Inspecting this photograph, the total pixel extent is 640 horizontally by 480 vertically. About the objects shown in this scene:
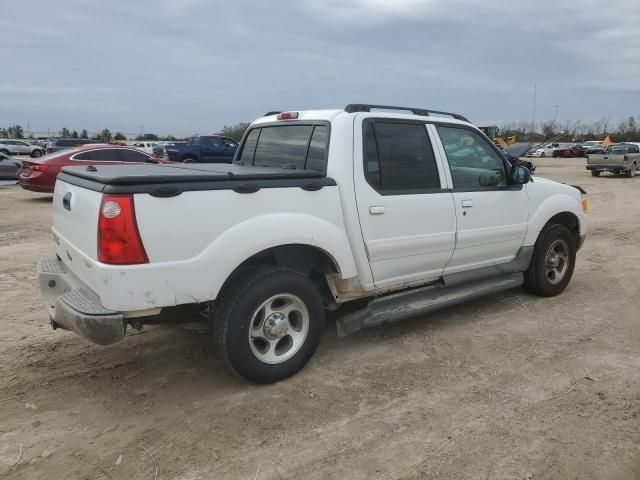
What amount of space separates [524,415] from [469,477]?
2.57 ft

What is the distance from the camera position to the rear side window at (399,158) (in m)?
3.95

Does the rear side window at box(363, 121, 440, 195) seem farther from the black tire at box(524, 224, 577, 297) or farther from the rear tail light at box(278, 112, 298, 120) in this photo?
the black tire at box(524, 224, 577, 297)

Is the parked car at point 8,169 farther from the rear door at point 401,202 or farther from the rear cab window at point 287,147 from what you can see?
the rear door at point 401,202

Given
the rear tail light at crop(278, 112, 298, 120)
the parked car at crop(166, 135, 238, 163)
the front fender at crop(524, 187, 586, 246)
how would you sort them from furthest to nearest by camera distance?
the parked car at crop(166, 135, 238, 163) → the front fender at crop(524, 187, 586, 246) → the rear tail light at crop(278, 112, 298, 120)

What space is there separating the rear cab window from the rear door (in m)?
0.29

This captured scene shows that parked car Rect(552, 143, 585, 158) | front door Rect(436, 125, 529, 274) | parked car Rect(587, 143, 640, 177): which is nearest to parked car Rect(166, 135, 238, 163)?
parked car Rect(587, 143, 640, 177)

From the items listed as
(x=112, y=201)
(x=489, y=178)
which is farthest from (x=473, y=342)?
(x=112, y=201)

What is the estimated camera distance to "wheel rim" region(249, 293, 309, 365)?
3441mm

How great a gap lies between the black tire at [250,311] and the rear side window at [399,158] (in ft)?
3.37

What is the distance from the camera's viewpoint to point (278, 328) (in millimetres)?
3506

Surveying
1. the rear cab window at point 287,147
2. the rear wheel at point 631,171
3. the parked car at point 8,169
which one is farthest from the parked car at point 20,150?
the rear wheel at point 631,171

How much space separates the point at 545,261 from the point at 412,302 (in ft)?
6.64

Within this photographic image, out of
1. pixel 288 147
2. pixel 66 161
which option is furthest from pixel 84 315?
pixel 66 161

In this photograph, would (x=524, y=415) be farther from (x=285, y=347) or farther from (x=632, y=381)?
(x=285, y=347)
